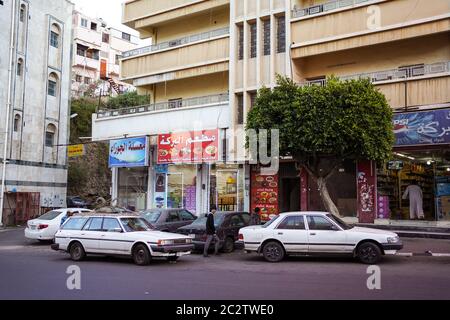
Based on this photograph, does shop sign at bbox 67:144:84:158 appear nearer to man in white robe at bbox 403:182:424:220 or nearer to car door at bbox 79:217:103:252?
car door at bbox 79:217:103:252

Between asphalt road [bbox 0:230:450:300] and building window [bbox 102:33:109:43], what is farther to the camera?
building window [bbox 102:33:109:43]

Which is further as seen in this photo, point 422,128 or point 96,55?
point 96,55

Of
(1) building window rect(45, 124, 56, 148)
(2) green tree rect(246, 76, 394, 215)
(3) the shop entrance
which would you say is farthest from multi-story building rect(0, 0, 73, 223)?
(3) the shop entrance

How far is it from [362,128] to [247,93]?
8.40 metres

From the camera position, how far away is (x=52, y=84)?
35281 mm

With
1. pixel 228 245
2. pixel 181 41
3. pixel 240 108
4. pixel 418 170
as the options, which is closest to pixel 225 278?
pixel 228 245

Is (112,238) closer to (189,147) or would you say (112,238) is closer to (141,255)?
(141,255)

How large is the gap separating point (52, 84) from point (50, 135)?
379cm

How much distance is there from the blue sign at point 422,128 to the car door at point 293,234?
7.69m

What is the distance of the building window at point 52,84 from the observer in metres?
35.0

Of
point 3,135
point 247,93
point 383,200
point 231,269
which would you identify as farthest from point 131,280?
point 3,135

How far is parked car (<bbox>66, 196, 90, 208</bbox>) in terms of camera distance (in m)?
38.7

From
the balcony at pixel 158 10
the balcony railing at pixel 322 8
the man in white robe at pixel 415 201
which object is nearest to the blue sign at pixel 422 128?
the man in white robe at pixel 415 201

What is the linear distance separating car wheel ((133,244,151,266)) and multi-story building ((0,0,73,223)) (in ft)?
65.6
